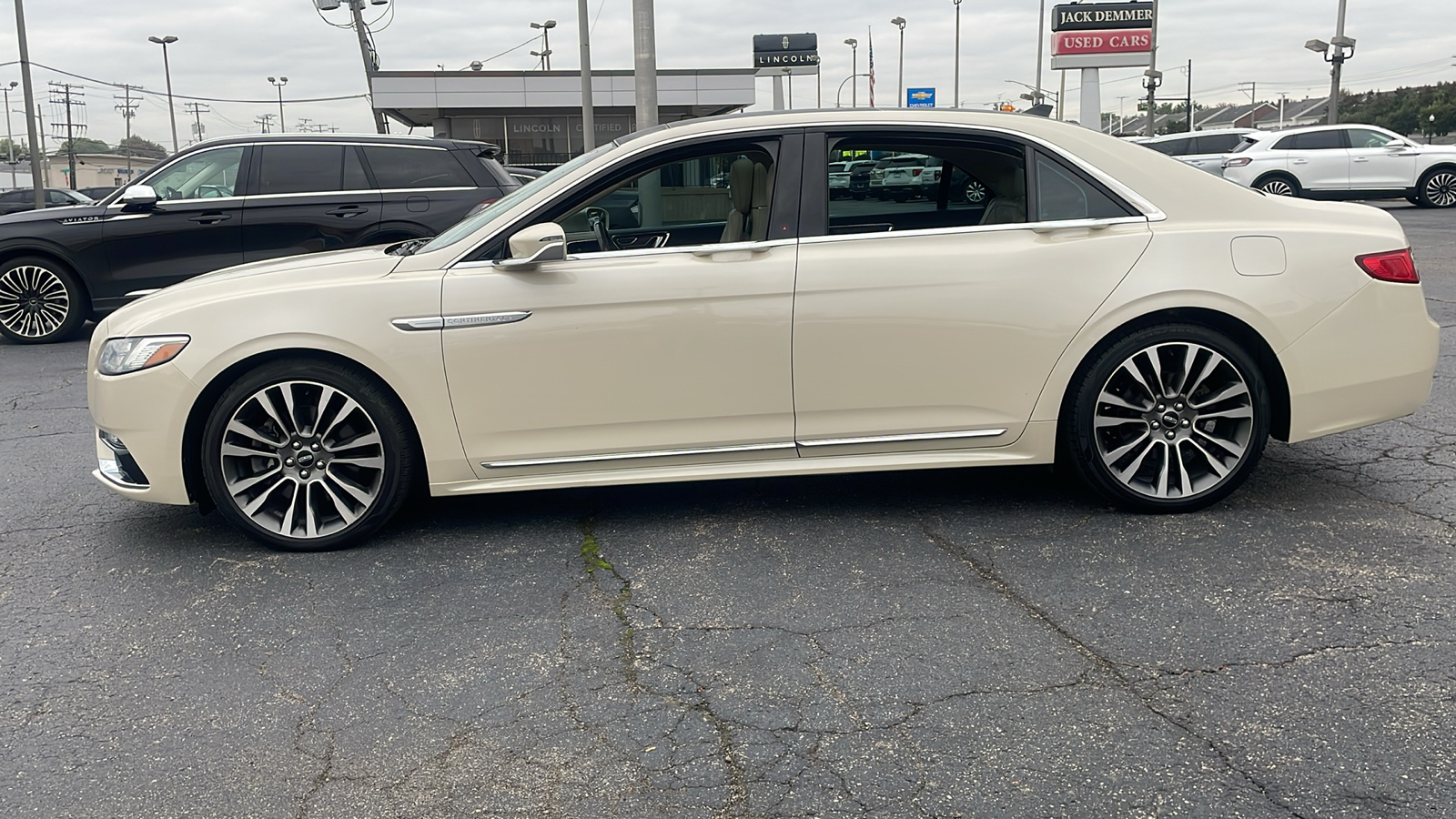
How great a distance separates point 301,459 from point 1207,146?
77.0 ft

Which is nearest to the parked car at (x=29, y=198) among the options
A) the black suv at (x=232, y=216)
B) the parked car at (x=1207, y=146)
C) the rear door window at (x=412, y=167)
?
the black suv at (x=232, y=216)

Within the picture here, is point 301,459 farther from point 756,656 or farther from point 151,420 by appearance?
point 756,656

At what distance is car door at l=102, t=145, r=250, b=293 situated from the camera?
396 inches

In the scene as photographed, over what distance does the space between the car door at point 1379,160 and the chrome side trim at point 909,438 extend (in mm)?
21512

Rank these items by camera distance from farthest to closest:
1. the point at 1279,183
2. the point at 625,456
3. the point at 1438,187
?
1. the point at 1279,183
2. the point at 1438,187
3. the point at 625,456

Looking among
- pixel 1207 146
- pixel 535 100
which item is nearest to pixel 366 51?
pixel 535 100

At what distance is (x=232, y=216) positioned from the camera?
1007cm

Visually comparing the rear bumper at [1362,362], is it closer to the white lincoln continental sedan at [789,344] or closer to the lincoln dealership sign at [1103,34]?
the white lincoln continental sedan at [789,344]

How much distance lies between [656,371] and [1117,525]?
1.87 metres

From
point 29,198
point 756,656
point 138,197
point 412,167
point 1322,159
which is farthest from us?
point 29,198

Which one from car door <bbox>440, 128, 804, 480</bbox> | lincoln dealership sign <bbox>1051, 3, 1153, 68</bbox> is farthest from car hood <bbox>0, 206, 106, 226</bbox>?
lincoln dealership sign <bbox>1051, 3, 1153, 68</bbox>

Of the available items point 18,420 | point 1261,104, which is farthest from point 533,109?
point 1261,104

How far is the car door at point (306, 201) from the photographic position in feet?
33.1

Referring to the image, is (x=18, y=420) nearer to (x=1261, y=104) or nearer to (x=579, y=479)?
(x=579, y=479)
